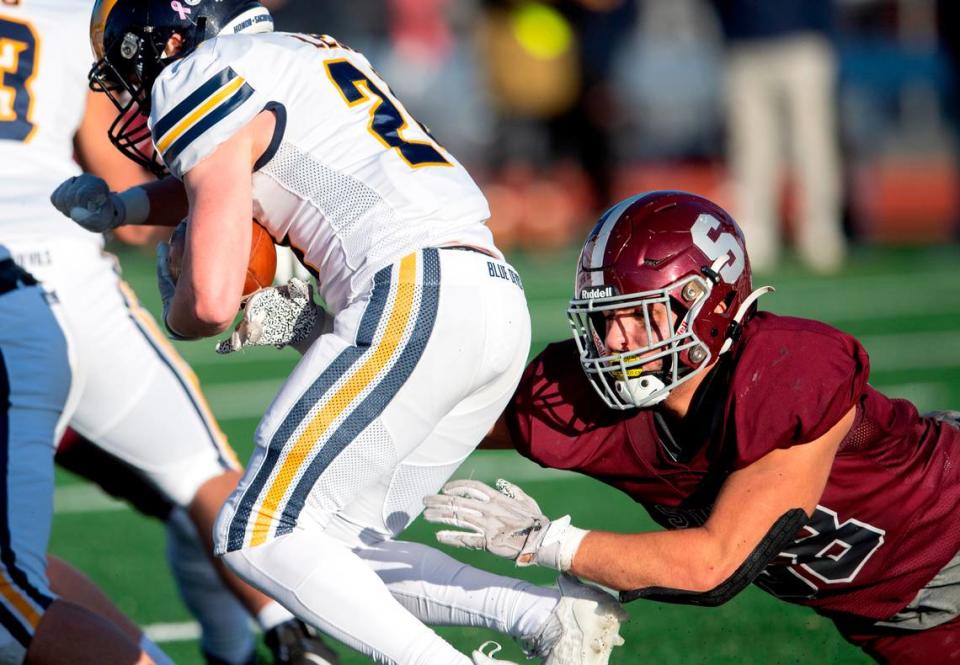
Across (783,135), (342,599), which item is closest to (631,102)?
(783,135)

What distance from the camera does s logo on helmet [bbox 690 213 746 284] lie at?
122 inches

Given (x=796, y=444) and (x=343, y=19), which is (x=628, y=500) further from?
(x=343, y=19)

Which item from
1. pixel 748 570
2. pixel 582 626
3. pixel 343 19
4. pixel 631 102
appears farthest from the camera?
Answer: pixel 343 19

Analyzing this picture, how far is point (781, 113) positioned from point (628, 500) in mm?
6483

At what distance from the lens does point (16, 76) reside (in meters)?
3.69

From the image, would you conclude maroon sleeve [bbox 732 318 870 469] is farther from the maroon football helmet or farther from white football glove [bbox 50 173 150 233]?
white football glove [bbox 50 173 150 233]

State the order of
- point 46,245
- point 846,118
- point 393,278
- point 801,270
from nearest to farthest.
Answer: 1. point 393,278
2. point 46,245
3. point 801,270
4. point 846,118

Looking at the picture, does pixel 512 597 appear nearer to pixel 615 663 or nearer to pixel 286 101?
pixel 615 663

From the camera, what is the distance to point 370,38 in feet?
49.8

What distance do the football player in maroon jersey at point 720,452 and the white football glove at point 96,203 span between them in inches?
41.1

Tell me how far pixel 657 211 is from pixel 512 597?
36.7 inches

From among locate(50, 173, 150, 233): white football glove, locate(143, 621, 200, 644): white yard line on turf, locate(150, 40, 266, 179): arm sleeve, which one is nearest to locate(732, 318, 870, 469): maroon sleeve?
Answer: locate(150, 40, 266, 179): arm sleeve

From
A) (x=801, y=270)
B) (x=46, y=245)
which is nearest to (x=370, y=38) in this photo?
(x=801, y=270)

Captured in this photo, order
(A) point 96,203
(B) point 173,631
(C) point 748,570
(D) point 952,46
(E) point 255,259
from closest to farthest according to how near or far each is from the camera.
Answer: (C) point 748,570
(E) point 255,259
(A) point 96,203
(B) point 173,631
(D) point 952,46
